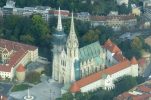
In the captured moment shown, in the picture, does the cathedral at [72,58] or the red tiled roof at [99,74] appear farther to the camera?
the cathedral at [72,58]

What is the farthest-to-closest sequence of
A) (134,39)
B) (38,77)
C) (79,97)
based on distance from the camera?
(134,39)
(38,77)
(79,97)

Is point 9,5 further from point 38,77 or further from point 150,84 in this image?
point 150,84

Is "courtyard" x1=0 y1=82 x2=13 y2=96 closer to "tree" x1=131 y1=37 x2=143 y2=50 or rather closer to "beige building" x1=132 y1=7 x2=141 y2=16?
"tree" x1=131 y1=37 x2=143 y2=50

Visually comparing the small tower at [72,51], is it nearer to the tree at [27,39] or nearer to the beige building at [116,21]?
the tree at [27,39]

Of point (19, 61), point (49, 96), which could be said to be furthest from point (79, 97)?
point (19, 61)

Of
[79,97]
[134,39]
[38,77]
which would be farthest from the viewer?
[134,39]

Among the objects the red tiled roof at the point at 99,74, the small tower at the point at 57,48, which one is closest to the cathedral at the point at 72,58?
the small tower at the point at 57,48

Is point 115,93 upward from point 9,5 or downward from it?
downward
